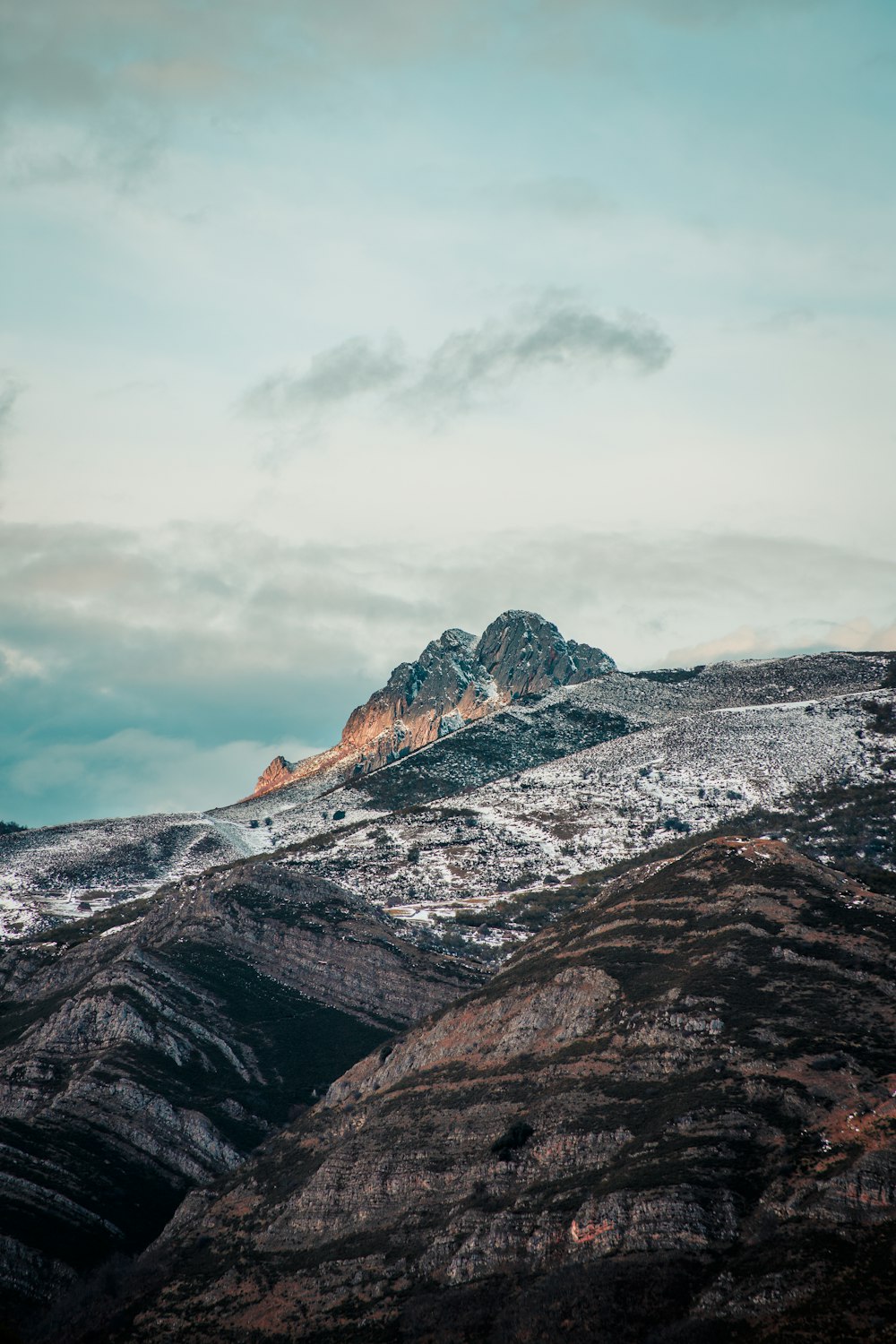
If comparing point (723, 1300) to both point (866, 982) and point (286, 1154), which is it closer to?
point (866, 982)

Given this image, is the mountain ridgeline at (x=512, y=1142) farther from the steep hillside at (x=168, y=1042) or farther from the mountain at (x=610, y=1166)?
the steep hillside at (x=168, y=1042)

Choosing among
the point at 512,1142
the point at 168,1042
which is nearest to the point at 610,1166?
the point at 512,1142

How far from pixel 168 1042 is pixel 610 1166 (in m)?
71.5

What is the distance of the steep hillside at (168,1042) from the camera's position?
372ft

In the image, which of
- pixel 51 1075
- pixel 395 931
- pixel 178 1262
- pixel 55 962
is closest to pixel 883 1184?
pixel 178 1262

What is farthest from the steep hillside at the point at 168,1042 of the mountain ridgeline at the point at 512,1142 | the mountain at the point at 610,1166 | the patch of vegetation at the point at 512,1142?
the patch of vegetation at the point at 512,1142

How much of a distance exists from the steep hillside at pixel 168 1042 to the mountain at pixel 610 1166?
9.52 metres

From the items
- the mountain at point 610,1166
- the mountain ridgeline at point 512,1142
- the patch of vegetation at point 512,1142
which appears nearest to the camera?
the mountain at point 610,1166

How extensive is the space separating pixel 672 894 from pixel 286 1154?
4784cm

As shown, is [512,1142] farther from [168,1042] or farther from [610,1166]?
[168,1042]

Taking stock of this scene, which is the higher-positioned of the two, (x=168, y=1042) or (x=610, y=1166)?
(x=168, y=1042)

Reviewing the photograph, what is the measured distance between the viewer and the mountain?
7450 cm

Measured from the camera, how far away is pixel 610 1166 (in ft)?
291

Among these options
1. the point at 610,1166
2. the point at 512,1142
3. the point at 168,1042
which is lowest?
the point at 610,1166
